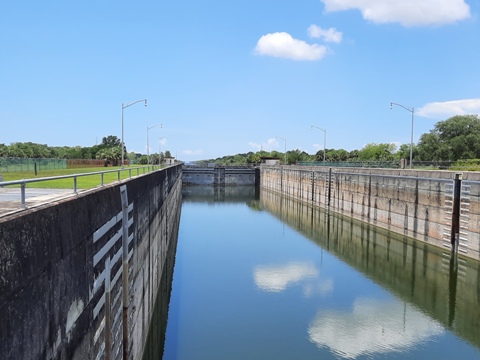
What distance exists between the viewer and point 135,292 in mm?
14695

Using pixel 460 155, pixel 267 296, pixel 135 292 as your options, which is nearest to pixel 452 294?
pixel 267 296

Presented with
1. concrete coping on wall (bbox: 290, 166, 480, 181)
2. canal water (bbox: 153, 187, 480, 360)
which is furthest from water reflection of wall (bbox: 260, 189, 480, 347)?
concrete coping on wall (bbox: 290, 166, 480, 181)

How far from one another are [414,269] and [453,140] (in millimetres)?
80445

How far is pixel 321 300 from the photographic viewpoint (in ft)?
75.6

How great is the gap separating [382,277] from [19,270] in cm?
2652

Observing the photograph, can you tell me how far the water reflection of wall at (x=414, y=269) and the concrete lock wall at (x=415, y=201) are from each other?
4.12ft

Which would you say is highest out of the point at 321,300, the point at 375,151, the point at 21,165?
the point at 375,151

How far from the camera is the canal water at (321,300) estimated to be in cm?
1717

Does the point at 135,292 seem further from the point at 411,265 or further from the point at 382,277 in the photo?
the point at 411,265

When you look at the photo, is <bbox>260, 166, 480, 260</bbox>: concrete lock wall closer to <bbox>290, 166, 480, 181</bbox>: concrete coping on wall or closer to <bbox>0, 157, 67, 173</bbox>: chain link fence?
<bbox>290, 166, 480, 181</bbox>: concrete coping on wall

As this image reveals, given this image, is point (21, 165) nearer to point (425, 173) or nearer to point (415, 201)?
point (415, 201)

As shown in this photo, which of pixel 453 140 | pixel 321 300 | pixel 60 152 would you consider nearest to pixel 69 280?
pixel 321 300

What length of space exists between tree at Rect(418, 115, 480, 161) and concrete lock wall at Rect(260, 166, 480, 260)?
50.0 m

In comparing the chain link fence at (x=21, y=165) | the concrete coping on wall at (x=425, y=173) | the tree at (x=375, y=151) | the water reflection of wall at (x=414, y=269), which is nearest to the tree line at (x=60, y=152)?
the chain link fence at (x=21, y=165)
